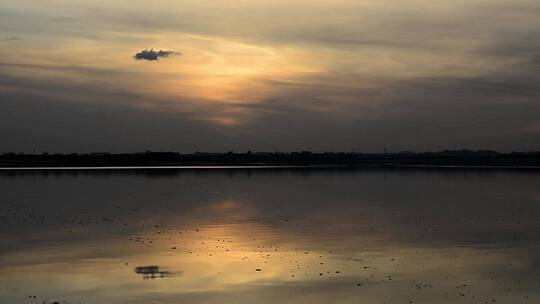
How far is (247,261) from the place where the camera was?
18062 millimetres

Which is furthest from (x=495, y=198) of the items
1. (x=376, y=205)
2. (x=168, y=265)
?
(x=168, y=265)

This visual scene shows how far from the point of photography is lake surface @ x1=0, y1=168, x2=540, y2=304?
14.4 metres

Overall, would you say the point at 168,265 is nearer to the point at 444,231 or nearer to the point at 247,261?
the point at 247,261

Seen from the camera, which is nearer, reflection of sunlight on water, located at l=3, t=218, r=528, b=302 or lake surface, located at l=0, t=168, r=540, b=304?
lake surface, located at l=0, t=168, r=540, b=304

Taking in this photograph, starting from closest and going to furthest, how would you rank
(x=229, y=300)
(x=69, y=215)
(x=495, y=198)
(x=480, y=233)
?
(x=229, y=300) < (x=480, y=233) < (x=69, y=215) < (x=495, y=198)

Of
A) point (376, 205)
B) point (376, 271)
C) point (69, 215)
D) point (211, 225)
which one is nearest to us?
point (376, 271)

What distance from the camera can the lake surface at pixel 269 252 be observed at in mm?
14406

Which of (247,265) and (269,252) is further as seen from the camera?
(269,252)

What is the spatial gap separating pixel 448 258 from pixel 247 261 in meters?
5.42

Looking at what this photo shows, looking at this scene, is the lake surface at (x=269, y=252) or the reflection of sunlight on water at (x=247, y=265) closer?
the lake surface at (x=269, y=252)

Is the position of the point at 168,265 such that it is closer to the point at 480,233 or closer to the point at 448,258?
the point at 448,258

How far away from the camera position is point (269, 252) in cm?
1953

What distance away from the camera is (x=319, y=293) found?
1431cm

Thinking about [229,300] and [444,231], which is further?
[444,231]
